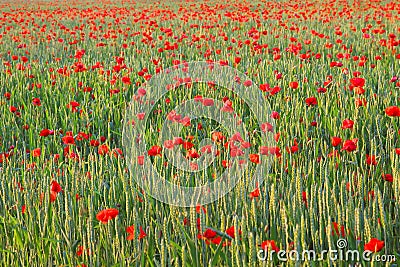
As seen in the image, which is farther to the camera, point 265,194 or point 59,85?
point 59,85

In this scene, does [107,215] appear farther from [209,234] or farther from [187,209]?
[187,209]

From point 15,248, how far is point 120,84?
2.93 meters

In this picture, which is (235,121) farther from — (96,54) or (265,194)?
(96,54)

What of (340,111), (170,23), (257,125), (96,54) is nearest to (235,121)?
(257,125)

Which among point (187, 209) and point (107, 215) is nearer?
point (107, 215)

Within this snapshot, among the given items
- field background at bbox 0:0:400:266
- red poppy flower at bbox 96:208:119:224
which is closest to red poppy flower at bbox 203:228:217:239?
field background at bbox 0:0:400:266

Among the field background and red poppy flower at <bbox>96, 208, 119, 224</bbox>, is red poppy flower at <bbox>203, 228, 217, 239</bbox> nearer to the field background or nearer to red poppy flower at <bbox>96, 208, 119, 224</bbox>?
the field background

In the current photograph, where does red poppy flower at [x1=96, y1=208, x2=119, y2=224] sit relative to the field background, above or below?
above

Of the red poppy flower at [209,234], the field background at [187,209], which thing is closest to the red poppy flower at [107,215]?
the field background at [187,209]

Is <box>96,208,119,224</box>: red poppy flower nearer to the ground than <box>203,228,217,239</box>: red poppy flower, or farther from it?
farther from it

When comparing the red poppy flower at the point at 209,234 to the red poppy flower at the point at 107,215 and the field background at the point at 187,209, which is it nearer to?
the field background at the point at 187,209

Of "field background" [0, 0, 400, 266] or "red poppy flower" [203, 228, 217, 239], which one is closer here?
"red poppy flower" [203, 228, 217, 239]

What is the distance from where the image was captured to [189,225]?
1.93 metres

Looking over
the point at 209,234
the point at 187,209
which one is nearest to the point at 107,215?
the point at 209,234
